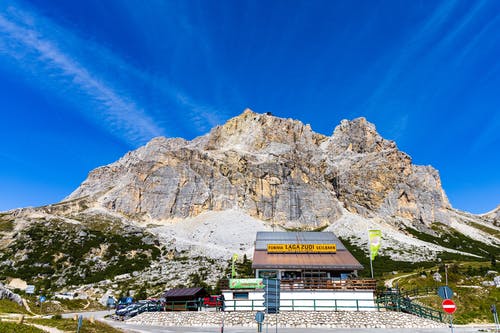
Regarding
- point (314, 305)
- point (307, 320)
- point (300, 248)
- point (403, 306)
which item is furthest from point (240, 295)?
point (403, 306)

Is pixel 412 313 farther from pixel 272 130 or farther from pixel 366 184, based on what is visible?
Result: pixel 272 130

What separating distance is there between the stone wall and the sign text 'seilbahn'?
35.4 feet

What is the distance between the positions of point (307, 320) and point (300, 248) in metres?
11.7

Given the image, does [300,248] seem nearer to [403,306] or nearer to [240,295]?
[240,295]

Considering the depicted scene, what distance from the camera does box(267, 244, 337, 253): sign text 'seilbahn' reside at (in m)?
40.0

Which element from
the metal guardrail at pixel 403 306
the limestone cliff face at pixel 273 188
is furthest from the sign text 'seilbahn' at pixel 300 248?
the limestone cliff face at pixel 273 188

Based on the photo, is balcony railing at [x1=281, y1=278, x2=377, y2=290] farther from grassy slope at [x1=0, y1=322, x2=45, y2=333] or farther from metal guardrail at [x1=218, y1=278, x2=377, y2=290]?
grassy slope at [x1=0, y1=322, x2=45, y2=333]

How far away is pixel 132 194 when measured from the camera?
A: 150875mm

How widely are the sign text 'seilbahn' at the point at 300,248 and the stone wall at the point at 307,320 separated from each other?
35.4 ft

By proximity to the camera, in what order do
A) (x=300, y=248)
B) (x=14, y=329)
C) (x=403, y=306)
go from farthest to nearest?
(x=300, y=248) < (x=403, y=306) < (x=14, y=329)

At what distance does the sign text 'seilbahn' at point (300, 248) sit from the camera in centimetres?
4003

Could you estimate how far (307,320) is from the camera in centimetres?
2927

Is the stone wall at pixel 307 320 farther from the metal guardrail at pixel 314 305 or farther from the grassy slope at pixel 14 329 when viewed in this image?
the grassy slope at pixel 14 329

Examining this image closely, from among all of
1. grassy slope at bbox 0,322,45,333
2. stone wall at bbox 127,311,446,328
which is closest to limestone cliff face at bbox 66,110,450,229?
stone wall at bbox 127,311,446,328
